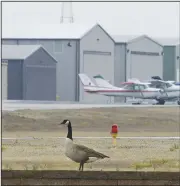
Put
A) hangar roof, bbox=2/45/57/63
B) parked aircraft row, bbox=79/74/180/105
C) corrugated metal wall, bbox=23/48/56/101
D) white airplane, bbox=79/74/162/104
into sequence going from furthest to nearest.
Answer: corrugated metal wall, bbox=23/48/56/101
hangar roof, bbox=2/45/57/63
white airplane, bbox=79/74/162/104
parked aircraft row, bbox=79/74/180/105

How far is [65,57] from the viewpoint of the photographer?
274 feet

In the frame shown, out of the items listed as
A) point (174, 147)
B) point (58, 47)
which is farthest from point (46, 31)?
point (174, 147)

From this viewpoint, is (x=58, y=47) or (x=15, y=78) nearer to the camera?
(x=15, y=78)

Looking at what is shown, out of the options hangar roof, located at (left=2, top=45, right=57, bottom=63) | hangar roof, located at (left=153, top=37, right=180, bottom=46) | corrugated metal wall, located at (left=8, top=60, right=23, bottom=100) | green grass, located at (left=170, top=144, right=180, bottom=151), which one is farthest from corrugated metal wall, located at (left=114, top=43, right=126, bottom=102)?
green grass, located at (left=170, top=144, right=180, bottom=151)

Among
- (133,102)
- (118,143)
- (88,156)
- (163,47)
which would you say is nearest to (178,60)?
(163,47)

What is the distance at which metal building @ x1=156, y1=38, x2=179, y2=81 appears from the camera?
96.8 m

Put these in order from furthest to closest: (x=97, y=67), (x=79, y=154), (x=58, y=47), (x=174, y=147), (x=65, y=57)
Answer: (x=97, y=67)
(x=58, y=47)
(x=65, y=57)
(x=174, y=147)
(x=79, y=154)

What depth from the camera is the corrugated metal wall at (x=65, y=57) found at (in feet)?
274

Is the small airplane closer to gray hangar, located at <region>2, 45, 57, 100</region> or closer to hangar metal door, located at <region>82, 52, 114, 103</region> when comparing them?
hangar metal door, located at <region>82, 52, 114, 103</region>

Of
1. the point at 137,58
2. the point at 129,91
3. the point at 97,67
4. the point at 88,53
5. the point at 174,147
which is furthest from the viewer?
the point at 137,58

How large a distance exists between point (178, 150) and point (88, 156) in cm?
865

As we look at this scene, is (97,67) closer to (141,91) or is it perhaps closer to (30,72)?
(30,72)

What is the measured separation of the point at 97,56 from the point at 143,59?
21.5ft

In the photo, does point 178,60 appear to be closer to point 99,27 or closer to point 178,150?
point 99,27
